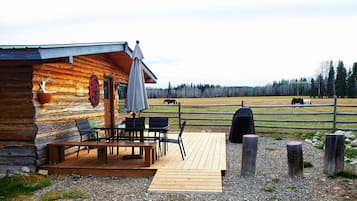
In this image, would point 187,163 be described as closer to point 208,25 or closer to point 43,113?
point 43,113

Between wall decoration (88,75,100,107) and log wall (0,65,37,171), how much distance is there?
7.67ft

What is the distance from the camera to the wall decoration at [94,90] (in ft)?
27.1

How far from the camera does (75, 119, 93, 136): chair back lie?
7164mm

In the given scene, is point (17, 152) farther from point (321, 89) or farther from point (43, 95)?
point (321, 89)

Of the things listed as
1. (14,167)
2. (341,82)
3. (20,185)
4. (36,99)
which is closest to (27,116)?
(36,99)

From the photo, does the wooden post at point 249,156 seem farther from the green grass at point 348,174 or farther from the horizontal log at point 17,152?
the horizontal log at point 17,152

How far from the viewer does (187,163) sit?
6.32 m

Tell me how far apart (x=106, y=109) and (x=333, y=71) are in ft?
159

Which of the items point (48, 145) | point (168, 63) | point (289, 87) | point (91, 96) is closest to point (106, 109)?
point (91, 96)

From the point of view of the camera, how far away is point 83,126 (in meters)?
7.36

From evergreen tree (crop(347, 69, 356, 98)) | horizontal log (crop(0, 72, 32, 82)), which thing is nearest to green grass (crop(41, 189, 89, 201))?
horizontal log (crop(0, 72, 32, 82))

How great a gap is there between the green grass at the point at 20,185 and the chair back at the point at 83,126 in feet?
5.10

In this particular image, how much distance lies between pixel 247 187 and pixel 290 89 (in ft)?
165

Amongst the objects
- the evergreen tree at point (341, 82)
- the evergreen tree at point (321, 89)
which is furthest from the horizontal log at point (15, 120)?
the evergreen tree at point (321, 89)
